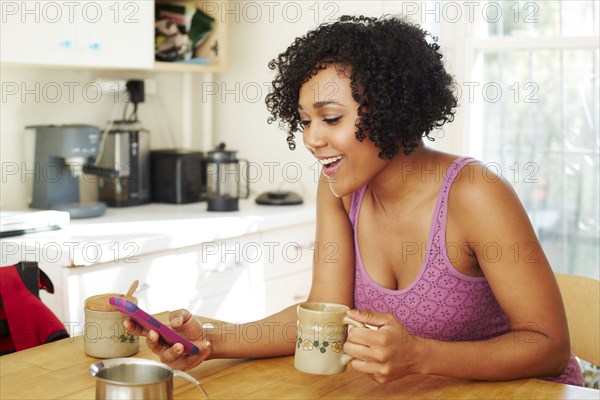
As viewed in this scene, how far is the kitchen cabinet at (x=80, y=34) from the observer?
2.53 m

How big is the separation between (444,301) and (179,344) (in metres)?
0.53

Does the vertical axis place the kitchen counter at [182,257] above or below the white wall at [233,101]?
below

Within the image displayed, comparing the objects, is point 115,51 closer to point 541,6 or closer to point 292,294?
point 292,294

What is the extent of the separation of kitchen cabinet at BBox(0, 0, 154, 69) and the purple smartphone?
A: 1470 millimetres

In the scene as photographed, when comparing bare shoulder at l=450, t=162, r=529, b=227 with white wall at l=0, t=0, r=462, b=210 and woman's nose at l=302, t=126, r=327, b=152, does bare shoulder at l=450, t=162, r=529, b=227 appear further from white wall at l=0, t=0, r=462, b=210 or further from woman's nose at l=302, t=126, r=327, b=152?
white wall at l=0, t=0, r=462, b=210

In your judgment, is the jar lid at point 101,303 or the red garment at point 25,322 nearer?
the jar lid at point 101,303

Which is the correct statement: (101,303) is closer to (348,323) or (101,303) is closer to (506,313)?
(348,323)

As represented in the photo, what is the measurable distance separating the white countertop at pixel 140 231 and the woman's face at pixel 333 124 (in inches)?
39.8

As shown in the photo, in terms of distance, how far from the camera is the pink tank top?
5.22ft

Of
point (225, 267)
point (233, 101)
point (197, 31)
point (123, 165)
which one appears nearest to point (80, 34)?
point (123, 165)

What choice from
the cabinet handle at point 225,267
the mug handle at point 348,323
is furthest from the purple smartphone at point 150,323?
the cabinet handle at point 225,267

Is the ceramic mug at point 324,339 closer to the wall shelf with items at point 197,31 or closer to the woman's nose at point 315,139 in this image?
the woman's nose at point 315,139

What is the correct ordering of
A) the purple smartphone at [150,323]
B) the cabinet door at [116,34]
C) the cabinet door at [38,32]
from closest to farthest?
the purple smartphone at [150,323] → the cabinet door at [38,32] → the cabinet door at [116,34]

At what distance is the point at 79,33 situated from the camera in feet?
8.82
